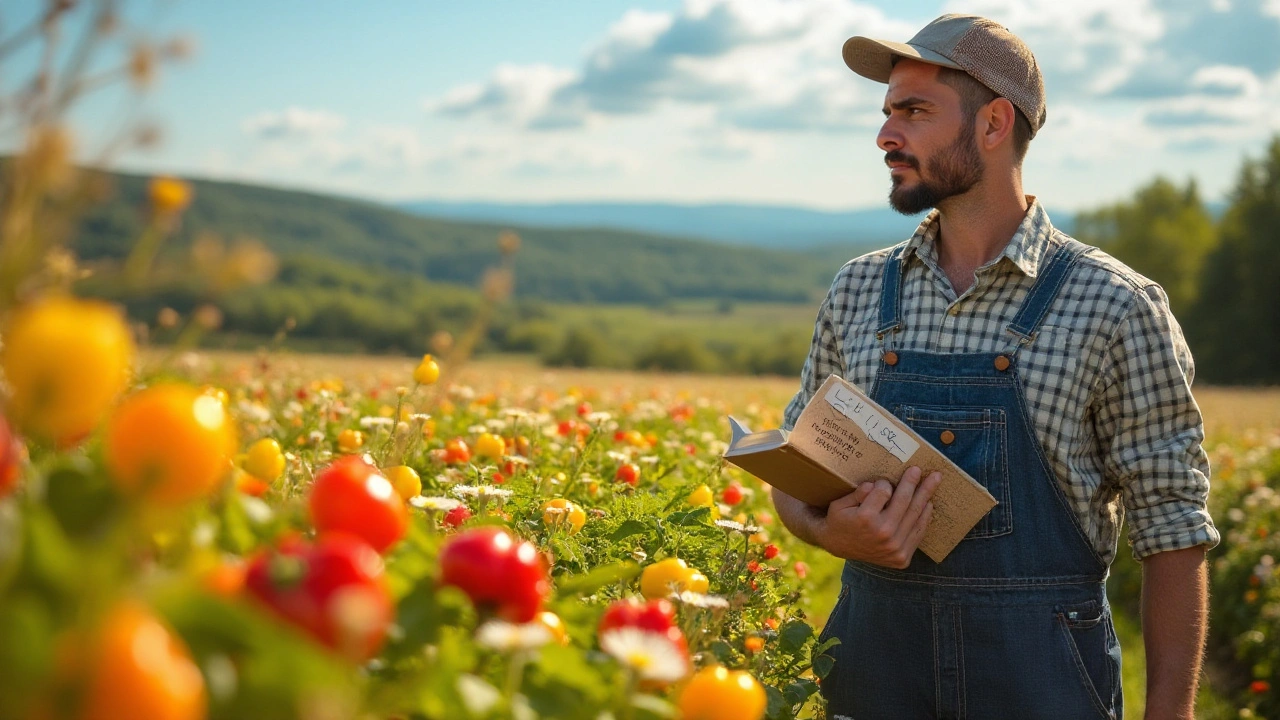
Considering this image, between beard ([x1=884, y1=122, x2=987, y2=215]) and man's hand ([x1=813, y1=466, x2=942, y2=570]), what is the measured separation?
889 mm

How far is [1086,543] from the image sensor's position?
2820 mm

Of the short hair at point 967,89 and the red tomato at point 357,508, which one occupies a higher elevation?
the short hair at point 967,89

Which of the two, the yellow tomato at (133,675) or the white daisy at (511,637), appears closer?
the yellow tomato at (133,675)

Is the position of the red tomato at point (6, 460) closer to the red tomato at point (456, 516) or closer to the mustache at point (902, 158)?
the red tomato at point (456, 516)

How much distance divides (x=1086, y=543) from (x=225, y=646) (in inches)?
102

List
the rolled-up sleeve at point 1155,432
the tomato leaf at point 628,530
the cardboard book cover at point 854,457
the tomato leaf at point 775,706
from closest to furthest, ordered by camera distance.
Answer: the tomato leaf at point 775,706 < the tomato leaf at point 628,530 < the cardboard book cover at point 854,457 < the rolled-up sleeve at point 1155,432

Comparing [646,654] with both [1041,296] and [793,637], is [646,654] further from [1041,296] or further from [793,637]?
[1041,296]

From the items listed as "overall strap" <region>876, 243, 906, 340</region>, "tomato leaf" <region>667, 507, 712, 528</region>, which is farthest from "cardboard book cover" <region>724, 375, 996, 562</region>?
"overall strap" <region>876, 243, 906, 340</region>

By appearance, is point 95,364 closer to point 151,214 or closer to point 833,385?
point 151,214

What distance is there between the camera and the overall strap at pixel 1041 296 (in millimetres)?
2879

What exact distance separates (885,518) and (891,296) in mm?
811

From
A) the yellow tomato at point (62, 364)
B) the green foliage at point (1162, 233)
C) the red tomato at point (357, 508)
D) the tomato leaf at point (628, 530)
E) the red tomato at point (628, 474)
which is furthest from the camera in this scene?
the green foliage at point (1162, 233)

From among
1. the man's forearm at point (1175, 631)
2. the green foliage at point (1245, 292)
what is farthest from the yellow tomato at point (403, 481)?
the green foliage at point (1245, 292)

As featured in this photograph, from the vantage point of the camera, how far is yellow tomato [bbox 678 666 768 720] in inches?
44.3
